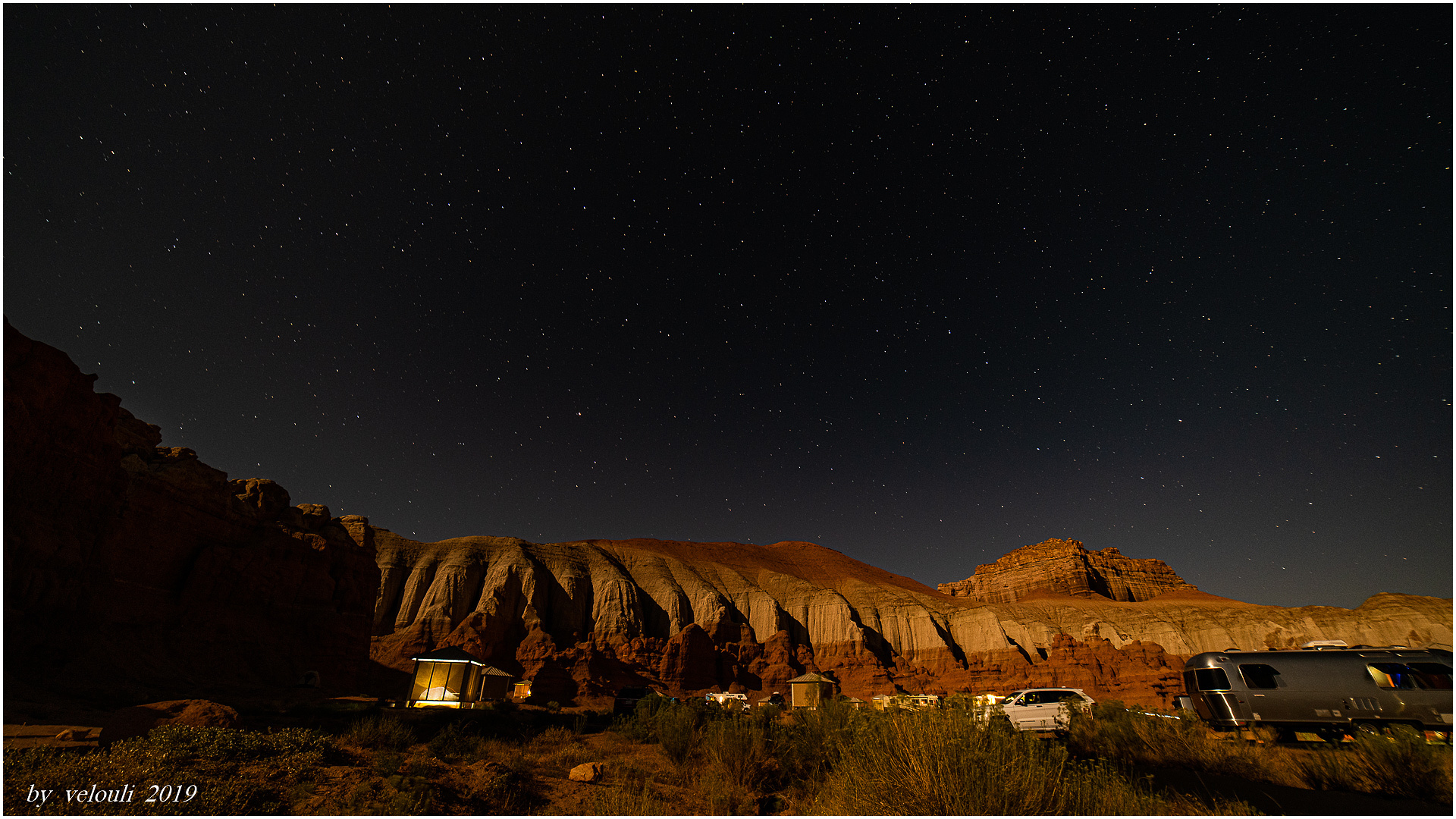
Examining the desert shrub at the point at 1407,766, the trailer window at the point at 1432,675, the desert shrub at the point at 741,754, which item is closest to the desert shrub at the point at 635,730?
the desert shrub at the point at 741,754

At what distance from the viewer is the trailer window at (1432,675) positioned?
12.4 metres

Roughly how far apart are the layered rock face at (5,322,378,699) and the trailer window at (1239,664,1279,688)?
31.9 meters

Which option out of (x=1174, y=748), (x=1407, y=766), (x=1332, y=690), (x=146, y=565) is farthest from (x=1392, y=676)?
(x=146, y=565)

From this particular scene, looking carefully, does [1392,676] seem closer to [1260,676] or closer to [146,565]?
[1260,676]

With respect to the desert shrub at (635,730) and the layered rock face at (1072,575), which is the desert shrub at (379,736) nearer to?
the desert shrub at (635,730)

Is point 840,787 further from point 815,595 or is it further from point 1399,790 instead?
point 815,595

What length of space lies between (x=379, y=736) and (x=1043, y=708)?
17.8m

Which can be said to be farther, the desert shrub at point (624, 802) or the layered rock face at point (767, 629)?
the layered rock face at point (767, 629)

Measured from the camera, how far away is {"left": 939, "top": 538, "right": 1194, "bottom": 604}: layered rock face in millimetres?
113812

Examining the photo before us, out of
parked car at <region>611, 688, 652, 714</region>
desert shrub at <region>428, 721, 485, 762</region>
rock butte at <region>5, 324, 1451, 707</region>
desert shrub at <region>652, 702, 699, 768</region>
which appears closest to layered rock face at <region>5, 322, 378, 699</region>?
rock butte at <region>5, 324, 1451, 707</region>

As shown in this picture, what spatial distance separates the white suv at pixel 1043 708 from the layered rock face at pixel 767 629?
2846cm

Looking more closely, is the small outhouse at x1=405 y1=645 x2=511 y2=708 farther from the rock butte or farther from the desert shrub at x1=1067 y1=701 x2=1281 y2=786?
the desert shrub at x1=1067 y1=701 x2=1281 y2=786

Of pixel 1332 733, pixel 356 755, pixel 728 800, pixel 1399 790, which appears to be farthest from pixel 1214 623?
pixel 356 755

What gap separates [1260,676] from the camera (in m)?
14.1
